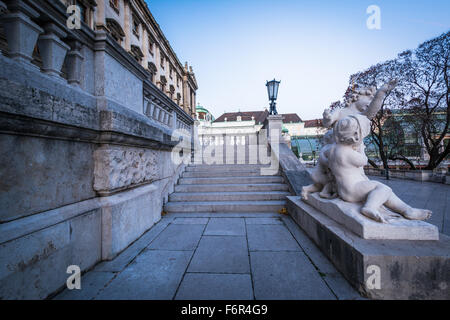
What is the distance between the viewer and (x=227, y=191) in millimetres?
4438

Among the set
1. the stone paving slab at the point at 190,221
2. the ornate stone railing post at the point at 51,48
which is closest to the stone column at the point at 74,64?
the ornate stone railing post at the point at 51,48

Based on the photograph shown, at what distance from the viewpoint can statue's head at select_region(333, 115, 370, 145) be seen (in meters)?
2.00

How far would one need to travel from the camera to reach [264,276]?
5.68 feet

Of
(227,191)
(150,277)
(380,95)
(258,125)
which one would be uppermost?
(258,125)

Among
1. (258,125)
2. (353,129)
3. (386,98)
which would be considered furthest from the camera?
(258,125)

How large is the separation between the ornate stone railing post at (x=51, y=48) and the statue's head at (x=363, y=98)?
355 centimetres

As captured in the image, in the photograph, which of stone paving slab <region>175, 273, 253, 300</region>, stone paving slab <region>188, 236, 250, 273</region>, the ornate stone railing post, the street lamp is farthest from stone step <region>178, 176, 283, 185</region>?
the ornate stone railing post

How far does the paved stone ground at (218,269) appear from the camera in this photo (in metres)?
1.52

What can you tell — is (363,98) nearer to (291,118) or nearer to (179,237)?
(179,237)

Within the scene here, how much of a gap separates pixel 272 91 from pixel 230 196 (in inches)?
184

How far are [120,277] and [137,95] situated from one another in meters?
2.35

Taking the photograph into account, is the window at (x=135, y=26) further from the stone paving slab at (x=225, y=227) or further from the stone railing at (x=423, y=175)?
the stone railing at (x=423, y=175)

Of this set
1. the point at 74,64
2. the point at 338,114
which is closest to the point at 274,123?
the point at 338,114

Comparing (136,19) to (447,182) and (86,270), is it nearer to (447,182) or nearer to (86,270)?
(86,270)
